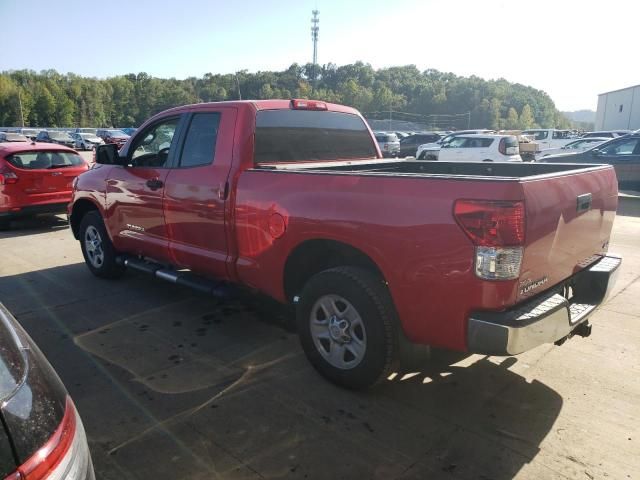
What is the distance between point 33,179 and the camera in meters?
8.98

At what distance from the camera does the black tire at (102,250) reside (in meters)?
5.80

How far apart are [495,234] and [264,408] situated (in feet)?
5.94

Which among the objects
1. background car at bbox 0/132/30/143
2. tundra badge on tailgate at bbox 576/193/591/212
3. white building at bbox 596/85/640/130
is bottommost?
background car at bbox 0/132/30/143

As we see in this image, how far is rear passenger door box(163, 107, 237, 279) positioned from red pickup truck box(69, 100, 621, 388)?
0.02m

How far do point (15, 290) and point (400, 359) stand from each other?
15.4ft

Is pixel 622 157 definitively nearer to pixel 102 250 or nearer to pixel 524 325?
pixel 524 325

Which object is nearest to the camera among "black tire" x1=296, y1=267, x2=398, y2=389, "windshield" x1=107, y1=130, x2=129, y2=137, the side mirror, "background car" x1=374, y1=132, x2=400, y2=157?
"black tire" x1=296, y1=267, x2=398, y2=389

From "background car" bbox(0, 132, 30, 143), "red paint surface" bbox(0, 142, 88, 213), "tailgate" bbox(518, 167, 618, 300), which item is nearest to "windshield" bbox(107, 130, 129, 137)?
"background car" bbox(0, 132, 30, 143)

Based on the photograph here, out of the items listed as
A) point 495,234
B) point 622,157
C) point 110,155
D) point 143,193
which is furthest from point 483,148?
point 495,234

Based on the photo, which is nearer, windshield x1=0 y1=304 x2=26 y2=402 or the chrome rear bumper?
→ windshield x1=0 y1=304 x2=26 y2=402

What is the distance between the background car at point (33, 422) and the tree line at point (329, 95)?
2756 inches

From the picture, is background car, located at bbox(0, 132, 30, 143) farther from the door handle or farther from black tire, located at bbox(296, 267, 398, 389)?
black tire, located at bbox(296, 267, 398, 389)

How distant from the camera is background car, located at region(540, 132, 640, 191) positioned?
12938 mm

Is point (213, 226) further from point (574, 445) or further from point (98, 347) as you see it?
point (574, 445)
